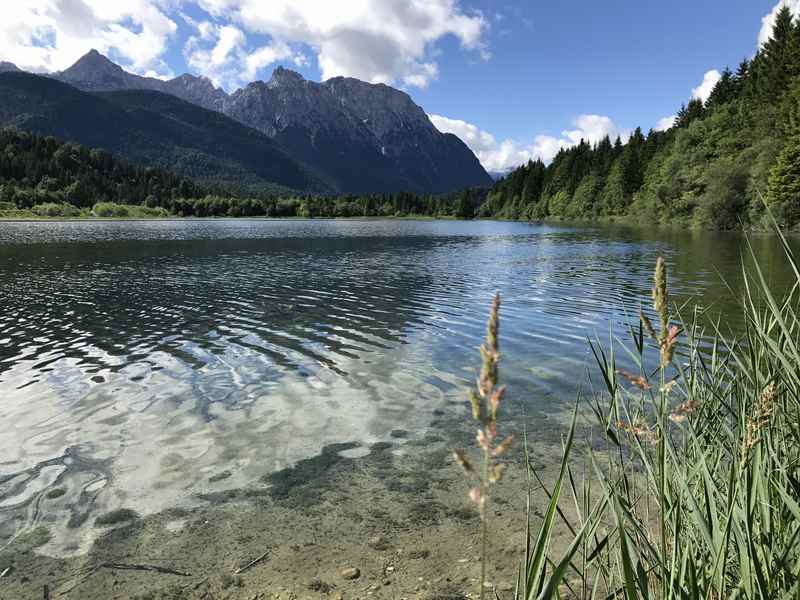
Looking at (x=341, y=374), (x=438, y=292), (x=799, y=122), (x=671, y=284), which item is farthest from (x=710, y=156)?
(x=341, y=374)

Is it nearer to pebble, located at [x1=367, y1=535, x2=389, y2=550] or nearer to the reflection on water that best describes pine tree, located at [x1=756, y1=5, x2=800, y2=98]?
the reflection on water

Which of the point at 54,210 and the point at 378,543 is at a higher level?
the point at 378,543

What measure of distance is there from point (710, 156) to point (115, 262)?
285 ft

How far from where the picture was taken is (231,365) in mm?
13367

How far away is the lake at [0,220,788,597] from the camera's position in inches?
284

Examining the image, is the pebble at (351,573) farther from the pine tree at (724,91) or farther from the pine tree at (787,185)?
the pine tree at (724,91)

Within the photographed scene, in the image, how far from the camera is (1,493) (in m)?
7.08

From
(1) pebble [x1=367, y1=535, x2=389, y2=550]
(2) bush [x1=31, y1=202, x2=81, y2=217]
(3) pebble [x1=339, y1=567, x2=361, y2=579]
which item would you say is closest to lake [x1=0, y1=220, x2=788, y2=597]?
(1) pebble [x1=367, y1=535, x2=389, y2=550]

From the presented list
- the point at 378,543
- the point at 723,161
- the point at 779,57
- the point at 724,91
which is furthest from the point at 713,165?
the point at 378,543

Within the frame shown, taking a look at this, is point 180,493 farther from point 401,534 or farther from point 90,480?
point 401,534

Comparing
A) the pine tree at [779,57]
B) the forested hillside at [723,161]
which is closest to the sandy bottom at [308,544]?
the forested hillside at [723,161]

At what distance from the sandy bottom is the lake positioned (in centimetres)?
8

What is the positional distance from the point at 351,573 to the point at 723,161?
85925 mm

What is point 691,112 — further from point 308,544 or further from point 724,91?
point 308,544
